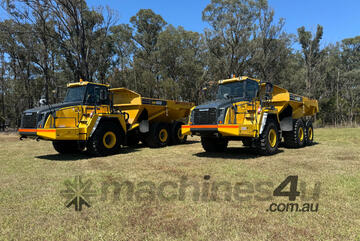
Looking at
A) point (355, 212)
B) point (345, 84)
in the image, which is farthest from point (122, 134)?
point (345, 84)

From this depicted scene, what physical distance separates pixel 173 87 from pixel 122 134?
66.2 feet

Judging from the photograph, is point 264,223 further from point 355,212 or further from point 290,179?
point 290,179

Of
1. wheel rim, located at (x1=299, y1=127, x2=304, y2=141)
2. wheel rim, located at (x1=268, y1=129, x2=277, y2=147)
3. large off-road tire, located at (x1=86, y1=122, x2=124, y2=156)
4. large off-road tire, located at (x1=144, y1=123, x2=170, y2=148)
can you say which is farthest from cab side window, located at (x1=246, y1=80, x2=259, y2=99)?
large off-road tire, located at (x1=86, y1=122, x2=124, y2=156)

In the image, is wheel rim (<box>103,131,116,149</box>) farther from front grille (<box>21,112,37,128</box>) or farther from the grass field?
the grass field

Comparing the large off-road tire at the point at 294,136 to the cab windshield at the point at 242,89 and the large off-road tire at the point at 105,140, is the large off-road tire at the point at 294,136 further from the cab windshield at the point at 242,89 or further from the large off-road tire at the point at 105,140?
the large off-road tire at the point at 105,140

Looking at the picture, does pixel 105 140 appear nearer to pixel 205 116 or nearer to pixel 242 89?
pixel 205 116

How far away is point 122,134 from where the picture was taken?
10.6 metres

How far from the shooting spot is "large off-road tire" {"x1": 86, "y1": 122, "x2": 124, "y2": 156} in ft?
30.8

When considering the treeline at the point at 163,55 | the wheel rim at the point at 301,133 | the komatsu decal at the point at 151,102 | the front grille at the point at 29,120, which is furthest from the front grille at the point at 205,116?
the treeline at the point at 163,55

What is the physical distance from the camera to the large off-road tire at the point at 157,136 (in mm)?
11781

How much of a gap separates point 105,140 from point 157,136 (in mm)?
2718

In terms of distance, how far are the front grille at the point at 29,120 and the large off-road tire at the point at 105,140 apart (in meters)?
1.86

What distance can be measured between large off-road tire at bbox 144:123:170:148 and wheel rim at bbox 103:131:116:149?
1973mm

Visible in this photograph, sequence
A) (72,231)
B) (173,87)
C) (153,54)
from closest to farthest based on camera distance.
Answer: (72,231) < (173,87) < (153,54)
